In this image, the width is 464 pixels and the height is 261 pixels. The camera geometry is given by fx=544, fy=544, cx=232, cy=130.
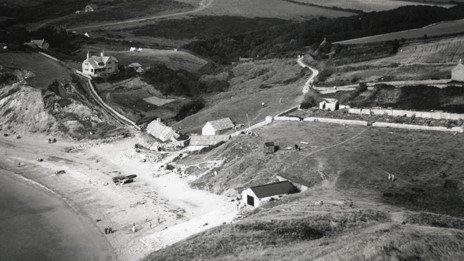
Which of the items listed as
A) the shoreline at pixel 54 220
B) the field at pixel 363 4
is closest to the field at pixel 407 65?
the shoreline at pixel 54 220

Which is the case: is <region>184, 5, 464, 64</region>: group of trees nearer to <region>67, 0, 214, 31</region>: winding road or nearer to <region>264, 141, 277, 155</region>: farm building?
<region>67, 0, 214, 31</region>: winding road

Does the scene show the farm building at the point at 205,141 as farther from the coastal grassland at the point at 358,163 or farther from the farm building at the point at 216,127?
the coastal grassland at the point at 358,163

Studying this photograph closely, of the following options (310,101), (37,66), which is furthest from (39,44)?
(310,101)

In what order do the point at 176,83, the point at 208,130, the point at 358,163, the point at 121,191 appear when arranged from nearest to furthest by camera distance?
the point at 358,163 < the point at 121,191 < the point at 208,130 < the point at 176,83

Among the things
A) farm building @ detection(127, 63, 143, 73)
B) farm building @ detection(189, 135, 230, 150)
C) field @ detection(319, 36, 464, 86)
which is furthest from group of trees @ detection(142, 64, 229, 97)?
farm building @ detection(189, 135, 230, 150)

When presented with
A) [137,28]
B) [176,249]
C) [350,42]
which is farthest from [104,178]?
[137,28]

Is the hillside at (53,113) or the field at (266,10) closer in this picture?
the hillside at (53,113)

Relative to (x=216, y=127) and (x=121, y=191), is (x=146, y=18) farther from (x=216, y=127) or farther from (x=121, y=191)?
(x=121, y=191)
